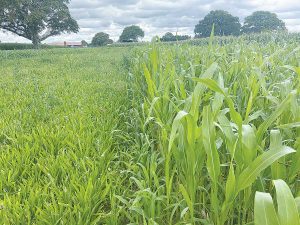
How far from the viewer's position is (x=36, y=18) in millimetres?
27109

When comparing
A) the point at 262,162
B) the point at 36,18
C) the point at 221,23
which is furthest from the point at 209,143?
the point at 221,23

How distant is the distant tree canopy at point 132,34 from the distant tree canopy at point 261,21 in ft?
114

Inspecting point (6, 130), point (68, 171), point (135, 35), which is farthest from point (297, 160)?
point (135, 35)

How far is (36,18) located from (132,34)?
52444mm

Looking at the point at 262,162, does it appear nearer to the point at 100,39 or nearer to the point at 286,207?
the point at 286,207

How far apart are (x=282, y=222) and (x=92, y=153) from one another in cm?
146

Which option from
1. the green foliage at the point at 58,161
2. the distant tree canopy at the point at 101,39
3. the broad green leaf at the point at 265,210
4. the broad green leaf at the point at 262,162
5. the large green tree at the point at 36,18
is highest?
the distant tree canopy at the point at 101,39

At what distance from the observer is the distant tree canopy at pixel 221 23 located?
213 ft

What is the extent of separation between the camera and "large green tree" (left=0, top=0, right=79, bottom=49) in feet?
85.8

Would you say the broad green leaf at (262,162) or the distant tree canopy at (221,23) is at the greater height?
the distant tree canopy at (221,23)

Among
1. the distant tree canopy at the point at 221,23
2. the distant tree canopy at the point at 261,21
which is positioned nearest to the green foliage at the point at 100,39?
the distant tree canopy at the point at 221,23

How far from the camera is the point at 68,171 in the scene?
5.06ft

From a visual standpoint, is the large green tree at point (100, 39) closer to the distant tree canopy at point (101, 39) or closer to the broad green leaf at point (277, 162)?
the distant tree canopy at point (101, 39)

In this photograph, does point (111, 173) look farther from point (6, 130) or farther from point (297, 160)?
point (6, 130)
